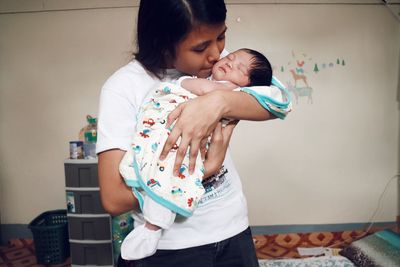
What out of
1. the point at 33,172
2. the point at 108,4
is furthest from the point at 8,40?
the point at 33,172

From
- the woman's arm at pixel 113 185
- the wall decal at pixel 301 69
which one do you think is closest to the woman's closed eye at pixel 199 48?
the woman's arm at pixel 113 185

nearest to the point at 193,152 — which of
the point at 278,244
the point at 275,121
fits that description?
the point at 275,121

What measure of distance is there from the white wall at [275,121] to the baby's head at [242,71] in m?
1.64

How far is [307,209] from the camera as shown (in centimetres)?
283

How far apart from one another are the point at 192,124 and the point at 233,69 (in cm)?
34

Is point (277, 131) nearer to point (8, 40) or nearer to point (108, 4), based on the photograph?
point (108, 4)

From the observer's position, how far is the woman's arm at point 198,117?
0.74m

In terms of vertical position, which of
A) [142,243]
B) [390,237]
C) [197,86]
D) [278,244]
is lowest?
[278,244]

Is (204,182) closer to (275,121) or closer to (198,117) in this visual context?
(198,117)

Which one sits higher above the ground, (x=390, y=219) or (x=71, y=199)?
(x=71, y=199)

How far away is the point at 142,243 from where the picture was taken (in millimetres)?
758

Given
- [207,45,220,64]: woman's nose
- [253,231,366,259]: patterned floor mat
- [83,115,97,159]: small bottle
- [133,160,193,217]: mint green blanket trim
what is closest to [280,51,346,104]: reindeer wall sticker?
[253,231,366,259]: patterned floor mat

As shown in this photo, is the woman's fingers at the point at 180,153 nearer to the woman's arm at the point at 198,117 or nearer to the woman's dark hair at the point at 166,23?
the woman's arm at the point at 198,117

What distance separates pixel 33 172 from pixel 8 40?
1167 mm
